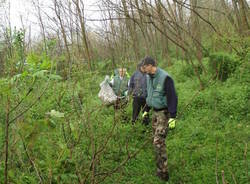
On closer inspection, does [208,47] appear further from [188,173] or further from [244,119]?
[188,173]

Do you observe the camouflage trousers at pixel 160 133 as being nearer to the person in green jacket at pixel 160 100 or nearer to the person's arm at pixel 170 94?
the person in green jacket at pixel 160 100

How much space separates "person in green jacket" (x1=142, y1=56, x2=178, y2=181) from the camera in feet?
11.4

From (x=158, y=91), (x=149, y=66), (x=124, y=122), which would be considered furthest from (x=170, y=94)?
(x=124, y=122)

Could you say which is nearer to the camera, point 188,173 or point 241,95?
point 188,173

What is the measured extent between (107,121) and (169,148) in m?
1.63

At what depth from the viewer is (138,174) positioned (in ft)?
13.6

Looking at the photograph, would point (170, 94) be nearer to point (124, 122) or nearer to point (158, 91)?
point (158, 91)

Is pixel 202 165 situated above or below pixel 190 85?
below

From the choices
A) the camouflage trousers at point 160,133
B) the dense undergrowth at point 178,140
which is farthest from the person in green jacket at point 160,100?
the dense undergrowth at point 178,140

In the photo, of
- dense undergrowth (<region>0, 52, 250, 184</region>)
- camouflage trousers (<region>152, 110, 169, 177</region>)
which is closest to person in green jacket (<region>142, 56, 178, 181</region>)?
camouflage trousers (<region>152, 110, 169, 177</region>)

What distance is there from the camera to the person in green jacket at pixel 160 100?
346cm

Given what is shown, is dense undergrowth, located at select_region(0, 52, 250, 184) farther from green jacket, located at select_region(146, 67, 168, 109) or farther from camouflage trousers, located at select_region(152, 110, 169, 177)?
green jacket, located at select_region(146, 67, 168, 109)

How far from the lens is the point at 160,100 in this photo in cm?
357

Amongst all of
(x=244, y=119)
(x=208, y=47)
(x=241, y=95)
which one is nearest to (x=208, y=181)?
(x=244, y=119)
